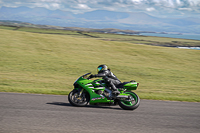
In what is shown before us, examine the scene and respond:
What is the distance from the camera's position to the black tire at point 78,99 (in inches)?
307

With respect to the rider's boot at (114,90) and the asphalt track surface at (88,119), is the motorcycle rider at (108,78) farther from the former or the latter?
the asphalt track surface at (88,119)

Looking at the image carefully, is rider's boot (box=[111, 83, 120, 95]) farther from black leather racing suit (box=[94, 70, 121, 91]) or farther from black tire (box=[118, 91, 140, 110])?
black tire (box=[118, 91, 140, 110])

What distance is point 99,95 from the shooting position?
7770 mm

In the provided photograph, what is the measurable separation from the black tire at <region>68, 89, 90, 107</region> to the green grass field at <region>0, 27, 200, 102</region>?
3.36 meters

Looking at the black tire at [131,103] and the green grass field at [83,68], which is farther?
the green grass field at [83,68]

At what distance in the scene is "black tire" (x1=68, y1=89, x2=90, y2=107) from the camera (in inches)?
307

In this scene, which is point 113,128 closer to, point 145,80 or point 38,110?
point 38,110

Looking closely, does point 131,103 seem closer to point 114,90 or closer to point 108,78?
point 114,90

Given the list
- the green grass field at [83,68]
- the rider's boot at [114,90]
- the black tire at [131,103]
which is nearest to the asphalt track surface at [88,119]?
the black tire at [131,103]

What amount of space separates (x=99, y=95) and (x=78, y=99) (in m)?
0.74

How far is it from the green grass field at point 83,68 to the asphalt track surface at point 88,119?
336 centimetres

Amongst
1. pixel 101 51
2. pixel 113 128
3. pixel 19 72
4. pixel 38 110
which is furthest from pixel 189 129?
pixel 101 51

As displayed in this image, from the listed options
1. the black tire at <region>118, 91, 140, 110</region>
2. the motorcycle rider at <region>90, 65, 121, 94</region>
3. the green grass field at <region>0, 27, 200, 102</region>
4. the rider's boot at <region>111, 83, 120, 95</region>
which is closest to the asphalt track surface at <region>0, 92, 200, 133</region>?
the black tire at <region>118, 91, 140, 110</region>

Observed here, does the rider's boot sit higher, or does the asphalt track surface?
the rider's boot
